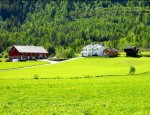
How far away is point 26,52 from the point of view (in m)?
183

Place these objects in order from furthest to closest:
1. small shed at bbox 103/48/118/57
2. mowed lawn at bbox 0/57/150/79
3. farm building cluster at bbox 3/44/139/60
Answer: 1. farm building cluster at bbox 3/44/139/60
2. small shed at bbox 103/48/118/57
3. mowed lawn at bbox 0/57/150/79

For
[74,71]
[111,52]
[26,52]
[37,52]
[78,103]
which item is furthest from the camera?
[37,52]

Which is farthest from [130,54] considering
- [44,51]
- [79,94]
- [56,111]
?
[56,111]

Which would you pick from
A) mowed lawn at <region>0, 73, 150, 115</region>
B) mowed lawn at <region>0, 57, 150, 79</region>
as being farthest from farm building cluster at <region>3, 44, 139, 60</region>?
mowed lawn at <region>0, 73, 150, 115</region>

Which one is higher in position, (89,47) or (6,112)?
(6,112)

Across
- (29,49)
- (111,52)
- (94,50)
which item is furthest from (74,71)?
(29,49)

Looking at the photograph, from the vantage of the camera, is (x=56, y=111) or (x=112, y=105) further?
(x=112, y=105)

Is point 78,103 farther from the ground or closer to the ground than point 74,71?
farther from the ground

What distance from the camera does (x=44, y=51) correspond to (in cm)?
18888

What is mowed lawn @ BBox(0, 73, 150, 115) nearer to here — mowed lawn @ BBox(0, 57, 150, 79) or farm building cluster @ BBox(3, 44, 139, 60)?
mowed lawn @ BBox(0, 57, 150, 79)

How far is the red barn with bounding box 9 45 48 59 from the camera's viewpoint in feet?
594

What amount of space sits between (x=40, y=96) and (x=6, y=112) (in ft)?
31.7

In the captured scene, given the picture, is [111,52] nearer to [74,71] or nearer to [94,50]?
[94,50]

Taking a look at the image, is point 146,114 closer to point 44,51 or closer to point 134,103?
point 134,103
